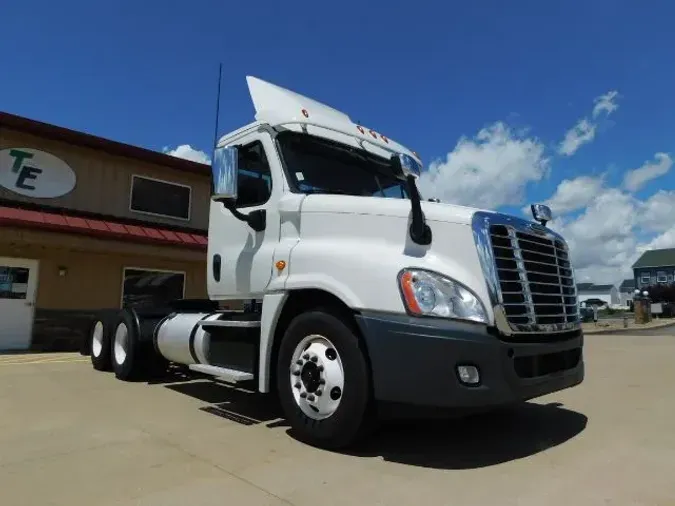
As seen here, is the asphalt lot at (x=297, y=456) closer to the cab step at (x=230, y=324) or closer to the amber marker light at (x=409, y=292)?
the cab step at (x=230, y=324)

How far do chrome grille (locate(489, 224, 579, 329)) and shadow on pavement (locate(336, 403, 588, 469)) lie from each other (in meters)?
1.00

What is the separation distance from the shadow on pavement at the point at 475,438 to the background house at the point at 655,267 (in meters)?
105

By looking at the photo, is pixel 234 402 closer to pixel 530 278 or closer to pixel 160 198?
pixel 530 278

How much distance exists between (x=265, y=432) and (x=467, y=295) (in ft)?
7.01

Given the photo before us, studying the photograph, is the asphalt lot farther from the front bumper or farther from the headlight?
the headlight

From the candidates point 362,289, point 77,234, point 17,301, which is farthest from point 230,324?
point 17,301

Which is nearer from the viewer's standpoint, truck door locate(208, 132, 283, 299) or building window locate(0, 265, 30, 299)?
truck door locate(208, 132, 283, 299)

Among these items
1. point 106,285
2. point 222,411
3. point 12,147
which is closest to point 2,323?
point 106,285

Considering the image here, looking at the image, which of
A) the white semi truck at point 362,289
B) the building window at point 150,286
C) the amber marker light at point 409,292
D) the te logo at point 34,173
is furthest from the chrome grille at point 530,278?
the te logo at point 34,173

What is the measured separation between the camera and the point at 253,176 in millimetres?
5234

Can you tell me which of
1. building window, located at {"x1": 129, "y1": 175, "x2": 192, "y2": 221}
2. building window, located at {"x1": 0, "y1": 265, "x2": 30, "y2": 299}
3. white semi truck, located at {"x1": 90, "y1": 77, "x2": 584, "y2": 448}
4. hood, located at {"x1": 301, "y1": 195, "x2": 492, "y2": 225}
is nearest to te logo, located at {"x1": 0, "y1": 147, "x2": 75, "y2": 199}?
building window, located at {"x1": 129, "y1": 175, "x2": 192, "y2": 221}

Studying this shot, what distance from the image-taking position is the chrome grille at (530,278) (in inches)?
151

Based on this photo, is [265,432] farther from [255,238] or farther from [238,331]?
[255,238]

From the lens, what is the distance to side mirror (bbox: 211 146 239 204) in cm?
478
